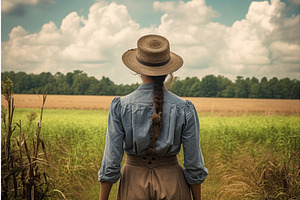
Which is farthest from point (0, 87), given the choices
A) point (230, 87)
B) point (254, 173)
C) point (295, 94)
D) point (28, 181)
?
point (230, 87)

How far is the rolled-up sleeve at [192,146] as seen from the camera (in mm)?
1953

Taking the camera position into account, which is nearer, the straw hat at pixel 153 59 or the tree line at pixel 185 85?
the straw hat at pixel 153 59

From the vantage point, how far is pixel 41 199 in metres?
3.67

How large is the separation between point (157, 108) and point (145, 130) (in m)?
0.16

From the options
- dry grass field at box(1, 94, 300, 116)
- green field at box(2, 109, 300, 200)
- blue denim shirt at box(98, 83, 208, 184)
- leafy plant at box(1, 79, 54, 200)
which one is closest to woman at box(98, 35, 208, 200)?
blue denim shirt at box(98, 83, 208, 184)

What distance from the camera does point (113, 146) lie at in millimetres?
1966

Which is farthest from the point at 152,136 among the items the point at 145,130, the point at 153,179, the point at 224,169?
the point at 224,169

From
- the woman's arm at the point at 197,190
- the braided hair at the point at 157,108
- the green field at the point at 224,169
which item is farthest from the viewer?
the green field at the point at 224,169

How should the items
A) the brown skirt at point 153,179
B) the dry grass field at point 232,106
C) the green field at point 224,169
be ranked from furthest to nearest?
the dry grass field at point 232,106
the green field at point 224,169
the brown skirt at point 153,179

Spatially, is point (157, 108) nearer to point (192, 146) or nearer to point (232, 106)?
point (192, 146)

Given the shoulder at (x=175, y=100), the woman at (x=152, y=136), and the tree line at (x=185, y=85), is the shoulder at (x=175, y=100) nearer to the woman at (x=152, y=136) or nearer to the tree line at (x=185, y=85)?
the woman at (x=152, y=136)

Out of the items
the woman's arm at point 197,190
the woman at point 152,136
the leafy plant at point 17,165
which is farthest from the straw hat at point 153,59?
the leafy plant at point 17,165

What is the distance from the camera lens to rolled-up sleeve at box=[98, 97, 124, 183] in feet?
6.43

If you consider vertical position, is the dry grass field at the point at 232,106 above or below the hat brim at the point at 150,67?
below
